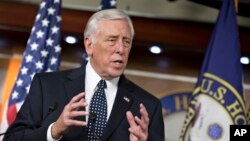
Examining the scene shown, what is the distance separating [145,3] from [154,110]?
2957mm

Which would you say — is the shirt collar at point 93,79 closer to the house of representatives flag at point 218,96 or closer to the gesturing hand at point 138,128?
A: the gesturing hand at point 138,128

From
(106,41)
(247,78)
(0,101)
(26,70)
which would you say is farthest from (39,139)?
(247,78)

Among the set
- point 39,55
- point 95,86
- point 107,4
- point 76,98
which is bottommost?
point 76,98

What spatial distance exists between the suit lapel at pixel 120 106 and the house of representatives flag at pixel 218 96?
58.7 inches

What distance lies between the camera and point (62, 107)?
1.93 metres

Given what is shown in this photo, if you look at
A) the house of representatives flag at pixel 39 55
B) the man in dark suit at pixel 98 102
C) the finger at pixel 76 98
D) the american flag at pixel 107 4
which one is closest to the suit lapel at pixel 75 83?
the man in dark suit at pixel 98 102

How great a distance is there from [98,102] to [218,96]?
6.04 ft

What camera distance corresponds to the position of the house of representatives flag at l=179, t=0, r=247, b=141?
353 cm

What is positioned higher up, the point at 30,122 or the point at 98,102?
the point at 98,102

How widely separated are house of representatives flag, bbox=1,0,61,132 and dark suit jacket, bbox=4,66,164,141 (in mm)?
1725

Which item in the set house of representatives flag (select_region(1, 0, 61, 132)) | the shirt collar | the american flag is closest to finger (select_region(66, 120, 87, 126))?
the shirt collar

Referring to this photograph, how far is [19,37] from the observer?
4.95m

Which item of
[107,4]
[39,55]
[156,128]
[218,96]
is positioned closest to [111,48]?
[156,128]

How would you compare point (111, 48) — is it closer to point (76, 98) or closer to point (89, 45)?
point (89, 45)
